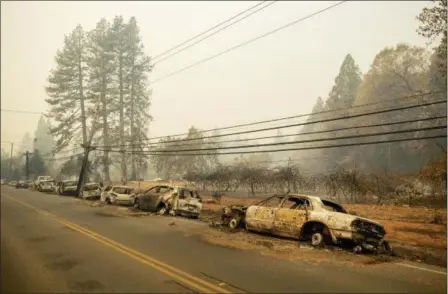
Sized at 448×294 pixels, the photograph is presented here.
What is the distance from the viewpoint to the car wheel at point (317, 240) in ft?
32.3

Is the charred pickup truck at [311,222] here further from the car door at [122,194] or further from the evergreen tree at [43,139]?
the evergreen tree at [43,139]

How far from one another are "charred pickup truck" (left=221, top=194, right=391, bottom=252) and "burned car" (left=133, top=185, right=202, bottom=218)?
4.69m

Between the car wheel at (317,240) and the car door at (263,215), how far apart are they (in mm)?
1684

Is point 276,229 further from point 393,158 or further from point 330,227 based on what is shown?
point 393,158

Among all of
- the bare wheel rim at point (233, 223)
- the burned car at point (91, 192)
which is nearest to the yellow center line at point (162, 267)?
the bare wheel rim at point (233, 223)

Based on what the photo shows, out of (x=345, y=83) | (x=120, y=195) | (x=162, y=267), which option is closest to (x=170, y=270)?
(x=162, y=267)

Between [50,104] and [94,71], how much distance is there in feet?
29.2

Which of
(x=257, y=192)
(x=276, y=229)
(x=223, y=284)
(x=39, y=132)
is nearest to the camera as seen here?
(x=223, y=284)

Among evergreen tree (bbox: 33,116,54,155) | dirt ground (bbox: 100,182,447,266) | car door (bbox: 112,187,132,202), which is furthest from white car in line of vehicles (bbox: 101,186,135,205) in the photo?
evergreen tree (bbox: 33,116,54,155)

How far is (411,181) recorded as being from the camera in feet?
92.3

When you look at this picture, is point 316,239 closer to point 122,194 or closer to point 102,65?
point 122,194

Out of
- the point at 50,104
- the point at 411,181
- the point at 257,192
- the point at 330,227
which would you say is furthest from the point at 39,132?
the point at 330,227

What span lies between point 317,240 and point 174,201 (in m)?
9.39

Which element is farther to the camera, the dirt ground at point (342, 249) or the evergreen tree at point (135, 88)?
the evergreen tree at point (135, 88)
